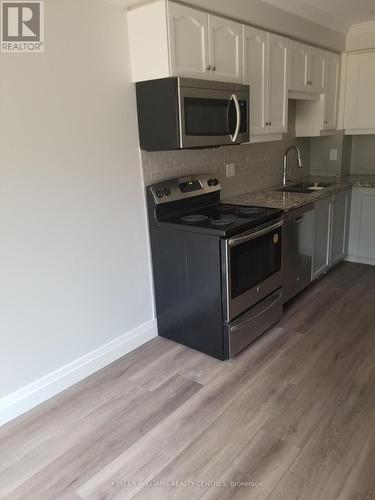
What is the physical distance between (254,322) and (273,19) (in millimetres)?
2401

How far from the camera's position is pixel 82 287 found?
8.20 feet

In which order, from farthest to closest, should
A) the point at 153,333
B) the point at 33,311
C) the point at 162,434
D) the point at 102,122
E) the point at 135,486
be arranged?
the point at 153,333, the point at 102,122, the point at 33,311, the point at 162,434, the point at 135,486

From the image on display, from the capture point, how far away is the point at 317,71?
3.83 m

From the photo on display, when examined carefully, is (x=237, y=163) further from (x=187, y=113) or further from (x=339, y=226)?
(x=339, y=226)

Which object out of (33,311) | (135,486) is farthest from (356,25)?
(135,486)

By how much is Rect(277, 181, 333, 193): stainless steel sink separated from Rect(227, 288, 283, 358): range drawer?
1246 millimetres

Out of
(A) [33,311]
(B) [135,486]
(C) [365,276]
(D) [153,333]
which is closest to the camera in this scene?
(B) [135,486]

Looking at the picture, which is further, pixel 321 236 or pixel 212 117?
pixel 321 236

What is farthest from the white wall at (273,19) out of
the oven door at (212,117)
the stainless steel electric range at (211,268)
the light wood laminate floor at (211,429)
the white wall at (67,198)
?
the light wood laminate floor at (211,429)

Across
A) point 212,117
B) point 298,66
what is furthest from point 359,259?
point 212,117

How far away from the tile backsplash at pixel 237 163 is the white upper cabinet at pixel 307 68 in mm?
397

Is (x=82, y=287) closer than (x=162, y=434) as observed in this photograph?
No

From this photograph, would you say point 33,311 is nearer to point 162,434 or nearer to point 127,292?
point 127,292

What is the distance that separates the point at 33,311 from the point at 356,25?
13.6 feet
